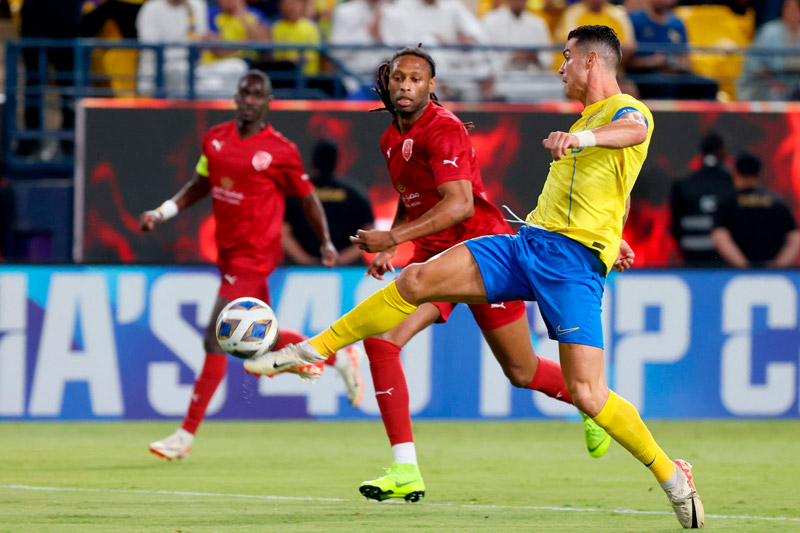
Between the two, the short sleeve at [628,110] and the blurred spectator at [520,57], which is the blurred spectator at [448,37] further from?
the short sleeve at [628,110]

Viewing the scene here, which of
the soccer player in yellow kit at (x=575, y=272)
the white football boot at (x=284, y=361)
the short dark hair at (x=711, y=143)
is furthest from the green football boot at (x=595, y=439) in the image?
the short dark hair at (x=711, y=143)

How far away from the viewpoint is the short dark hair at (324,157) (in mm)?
13250

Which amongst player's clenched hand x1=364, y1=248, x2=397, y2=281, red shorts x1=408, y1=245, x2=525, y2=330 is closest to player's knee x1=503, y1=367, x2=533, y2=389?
red shorts x1=408, y1=245, x2=525, y2=330

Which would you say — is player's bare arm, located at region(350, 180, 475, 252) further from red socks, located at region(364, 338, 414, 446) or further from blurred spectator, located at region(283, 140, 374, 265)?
blurred spectator, located at region(283, 140, 374, 265)

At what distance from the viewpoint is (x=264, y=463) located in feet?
30.4

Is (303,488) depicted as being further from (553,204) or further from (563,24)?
(563,24)

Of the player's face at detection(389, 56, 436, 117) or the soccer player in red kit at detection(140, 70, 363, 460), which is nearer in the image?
the player's face at detection(389, 56, 436, 117)

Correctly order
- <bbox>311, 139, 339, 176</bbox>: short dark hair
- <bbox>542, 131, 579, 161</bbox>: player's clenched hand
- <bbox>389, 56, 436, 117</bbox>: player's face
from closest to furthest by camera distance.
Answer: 1. <bbox>542, 131, 579, 161</bbox>: player's clenched hand
2. <bbox>389, 56, 436, 117</bbox>: player's face
3. <bbox>311, 139, 339, 176</bbox>: short dark hair

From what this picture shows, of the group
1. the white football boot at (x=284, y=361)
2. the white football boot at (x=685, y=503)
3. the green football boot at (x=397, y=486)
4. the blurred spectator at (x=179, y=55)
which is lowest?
the green football boot at (x=397, y=486)

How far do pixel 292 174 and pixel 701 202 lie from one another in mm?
5419

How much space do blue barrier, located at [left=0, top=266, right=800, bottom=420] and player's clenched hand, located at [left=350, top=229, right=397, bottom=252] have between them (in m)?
5.53

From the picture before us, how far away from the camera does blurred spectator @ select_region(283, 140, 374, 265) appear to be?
12875 mm

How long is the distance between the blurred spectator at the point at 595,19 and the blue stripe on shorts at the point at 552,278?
8.52 metres

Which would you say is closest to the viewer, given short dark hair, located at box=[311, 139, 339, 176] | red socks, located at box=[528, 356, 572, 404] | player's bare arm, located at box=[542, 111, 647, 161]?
player's bare arm, located at box=[542, 111, 647, 161]
